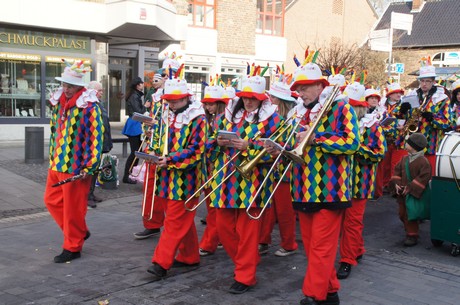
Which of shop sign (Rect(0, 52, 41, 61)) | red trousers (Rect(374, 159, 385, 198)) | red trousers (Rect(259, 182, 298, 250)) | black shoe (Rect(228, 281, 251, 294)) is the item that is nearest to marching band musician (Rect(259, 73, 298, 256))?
red trousers (Rect(259, 182, 298, 250))

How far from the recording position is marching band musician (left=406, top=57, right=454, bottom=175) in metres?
8.23

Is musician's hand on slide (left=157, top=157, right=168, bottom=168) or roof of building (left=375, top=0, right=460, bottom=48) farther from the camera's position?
roof of building (left=375, top=0, right=460, bottom=48)

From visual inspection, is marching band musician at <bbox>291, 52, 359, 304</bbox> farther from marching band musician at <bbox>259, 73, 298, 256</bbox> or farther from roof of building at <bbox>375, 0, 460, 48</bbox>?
roof of building at <bbox>375, 0, 460, 48</bbox>

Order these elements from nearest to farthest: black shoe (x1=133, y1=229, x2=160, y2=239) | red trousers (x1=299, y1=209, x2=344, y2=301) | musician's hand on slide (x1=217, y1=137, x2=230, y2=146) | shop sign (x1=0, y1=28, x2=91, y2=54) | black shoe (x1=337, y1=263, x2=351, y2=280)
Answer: red trousers (x1=299, y1=209, x2=344, y2=301) < musician's hand on slide (x1=217, y1=137, x2=230, y2=146) < black shoe (x1=337, y1=263, x2=351, y2=280) < black shoe (x1=133, y1=229, x2=160, y2=239) < shop sign (x1=0, y1=28, x2=91, y2=54)

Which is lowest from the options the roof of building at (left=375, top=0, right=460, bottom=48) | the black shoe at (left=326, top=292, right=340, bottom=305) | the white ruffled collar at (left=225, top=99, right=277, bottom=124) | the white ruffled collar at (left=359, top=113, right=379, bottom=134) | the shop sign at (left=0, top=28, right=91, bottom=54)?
the black shoe at (left=326, top=292, right=340, bottom=305)

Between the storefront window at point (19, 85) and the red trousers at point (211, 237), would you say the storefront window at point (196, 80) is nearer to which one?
the storefront window at point (19, 85)

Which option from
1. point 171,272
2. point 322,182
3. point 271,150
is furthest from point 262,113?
point 171,272

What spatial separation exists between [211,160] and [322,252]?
1.57 meters

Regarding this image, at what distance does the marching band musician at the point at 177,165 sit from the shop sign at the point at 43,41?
12.3m

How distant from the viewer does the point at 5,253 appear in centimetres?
582

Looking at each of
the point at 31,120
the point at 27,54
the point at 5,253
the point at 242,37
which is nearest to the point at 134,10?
the point at 27,54

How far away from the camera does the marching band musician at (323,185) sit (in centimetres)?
425

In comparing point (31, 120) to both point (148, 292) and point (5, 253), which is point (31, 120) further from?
point (148, 292)

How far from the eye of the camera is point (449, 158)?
6047 millimetres
